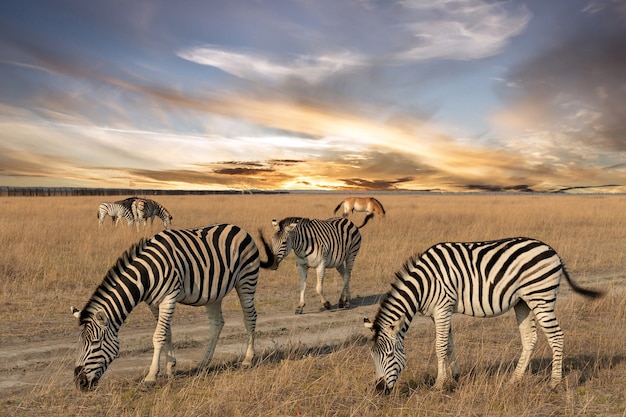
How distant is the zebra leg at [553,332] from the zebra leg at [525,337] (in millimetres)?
267

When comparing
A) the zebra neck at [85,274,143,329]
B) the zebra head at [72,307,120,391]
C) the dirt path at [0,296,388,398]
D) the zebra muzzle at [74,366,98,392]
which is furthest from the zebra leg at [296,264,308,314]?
the zebra muzzle at [74,366,98,392]

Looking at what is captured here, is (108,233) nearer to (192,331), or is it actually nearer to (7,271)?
(7,271)

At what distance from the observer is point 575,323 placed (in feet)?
31.4

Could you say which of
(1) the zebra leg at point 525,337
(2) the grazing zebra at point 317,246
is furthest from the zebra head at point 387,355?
(2) the grazing zebra at point 317,246

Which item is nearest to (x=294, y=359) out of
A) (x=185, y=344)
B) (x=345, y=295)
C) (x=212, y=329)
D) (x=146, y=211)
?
(x=212, y=329)

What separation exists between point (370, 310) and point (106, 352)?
6342 mm

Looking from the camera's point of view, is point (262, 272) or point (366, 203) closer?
point (262, 272)

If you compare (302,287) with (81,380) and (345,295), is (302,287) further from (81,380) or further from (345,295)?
(81,380)

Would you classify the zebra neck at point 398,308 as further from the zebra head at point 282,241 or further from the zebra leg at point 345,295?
the zebra leg at point 345,295

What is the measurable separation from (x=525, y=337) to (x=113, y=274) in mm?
5336

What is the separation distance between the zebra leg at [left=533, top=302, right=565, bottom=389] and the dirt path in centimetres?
329

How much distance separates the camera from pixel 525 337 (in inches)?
254

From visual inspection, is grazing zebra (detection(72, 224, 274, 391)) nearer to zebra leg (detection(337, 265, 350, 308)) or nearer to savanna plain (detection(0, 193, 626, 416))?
savanna plain (detection(0, 193, 626, 416))

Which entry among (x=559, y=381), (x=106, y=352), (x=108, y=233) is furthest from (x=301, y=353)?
(x=108, y=233)
